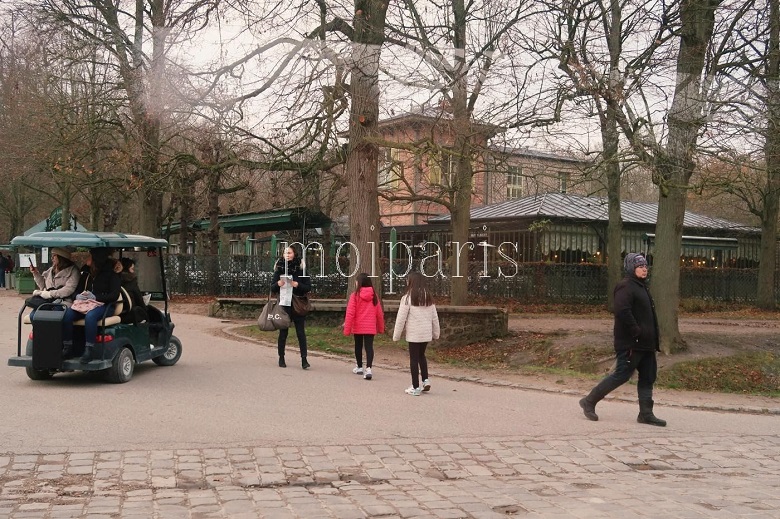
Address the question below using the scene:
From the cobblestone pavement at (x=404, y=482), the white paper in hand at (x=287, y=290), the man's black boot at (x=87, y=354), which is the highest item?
the white paper in hand at (x=287, y=290)

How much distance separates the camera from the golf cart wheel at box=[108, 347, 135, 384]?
1105cm

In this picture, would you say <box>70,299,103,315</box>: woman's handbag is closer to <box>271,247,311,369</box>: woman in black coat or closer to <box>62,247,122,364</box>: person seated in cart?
<box>62,247,122,364</box>: person seated in cart

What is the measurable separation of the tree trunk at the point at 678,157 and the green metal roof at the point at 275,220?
12.4 meters

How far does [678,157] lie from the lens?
13430mm

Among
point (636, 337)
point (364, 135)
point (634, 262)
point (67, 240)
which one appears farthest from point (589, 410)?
point (364, 135)

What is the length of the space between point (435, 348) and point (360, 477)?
10873 millimetres

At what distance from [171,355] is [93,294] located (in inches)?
95.4

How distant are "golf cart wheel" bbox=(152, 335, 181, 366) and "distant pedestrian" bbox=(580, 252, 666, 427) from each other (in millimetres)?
6905

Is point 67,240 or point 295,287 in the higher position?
point 67,240

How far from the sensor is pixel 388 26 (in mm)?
17094

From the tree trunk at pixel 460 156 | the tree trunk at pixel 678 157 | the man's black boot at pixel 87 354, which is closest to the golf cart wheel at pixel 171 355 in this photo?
the man's black boot at pixel 87 354

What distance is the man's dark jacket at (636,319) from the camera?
31.2 ft

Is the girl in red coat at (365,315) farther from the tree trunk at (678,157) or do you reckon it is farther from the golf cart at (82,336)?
the tree trunk at (678,157)

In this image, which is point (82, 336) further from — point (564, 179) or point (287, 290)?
point (564, 179)
